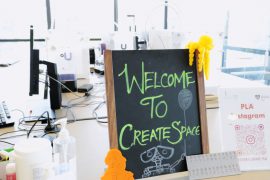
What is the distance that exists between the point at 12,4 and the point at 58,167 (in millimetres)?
5099

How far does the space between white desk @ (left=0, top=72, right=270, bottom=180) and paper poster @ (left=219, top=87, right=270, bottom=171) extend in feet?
0.20

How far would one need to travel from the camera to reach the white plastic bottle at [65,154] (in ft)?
2.55

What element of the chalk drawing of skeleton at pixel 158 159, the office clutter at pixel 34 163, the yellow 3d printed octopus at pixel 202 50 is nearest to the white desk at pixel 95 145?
the chalk drawing of skeleton at pixel 158 159

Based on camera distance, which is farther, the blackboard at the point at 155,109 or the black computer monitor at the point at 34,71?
the black computer monitor at the point at 34,71

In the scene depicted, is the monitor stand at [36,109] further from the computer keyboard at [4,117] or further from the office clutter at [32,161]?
the office clutter at [32,161]

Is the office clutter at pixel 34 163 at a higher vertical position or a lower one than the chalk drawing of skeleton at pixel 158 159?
higher

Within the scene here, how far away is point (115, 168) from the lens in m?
0.82

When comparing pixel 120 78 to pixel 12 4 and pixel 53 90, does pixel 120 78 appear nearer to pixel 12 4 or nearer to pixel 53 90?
pixel 53 90

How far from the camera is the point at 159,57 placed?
936 millimetres

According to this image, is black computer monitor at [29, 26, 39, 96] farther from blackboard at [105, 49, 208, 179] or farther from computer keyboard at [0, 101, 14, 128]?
blackboard at [105, 49, 208, 179]

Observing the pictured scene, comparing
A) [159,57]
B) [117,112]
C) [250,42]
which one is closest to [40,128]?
[117,112]

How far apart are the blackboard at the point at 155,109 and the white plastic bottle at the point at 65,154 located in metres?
0.12

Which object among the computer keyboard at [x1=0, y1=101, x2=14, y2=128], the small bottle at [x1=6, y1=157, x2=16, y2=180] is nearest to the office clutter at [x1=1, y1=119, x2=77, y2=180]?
the small bottle at [x1=6, y1=157, x2=16, y2=180]

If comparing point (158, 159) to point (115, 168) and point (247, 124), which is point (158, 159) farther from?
point (247, 124)
